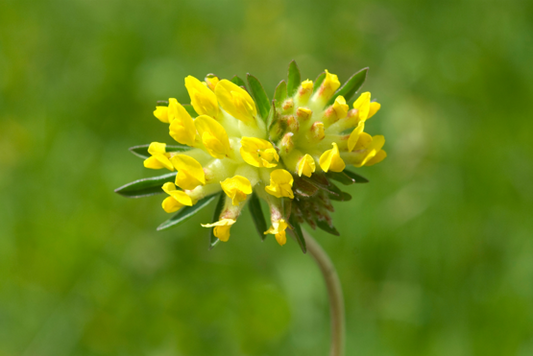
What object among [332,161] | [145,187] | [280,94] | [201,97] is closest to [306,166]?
[332,161]

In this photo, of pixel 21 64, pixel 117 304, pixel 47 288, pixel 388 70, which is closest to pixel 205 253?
pixel 117 304

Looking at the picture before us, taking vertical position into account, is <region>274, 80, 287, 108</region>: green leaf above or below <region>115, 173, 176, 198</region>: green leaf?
above

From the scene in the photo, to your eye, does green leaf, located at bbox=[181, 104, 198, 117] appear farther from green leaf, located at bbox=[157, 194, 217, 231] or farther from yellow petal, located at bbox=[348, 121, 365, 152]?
yellow petal, located at bbox=[348, 121, 365, 152]

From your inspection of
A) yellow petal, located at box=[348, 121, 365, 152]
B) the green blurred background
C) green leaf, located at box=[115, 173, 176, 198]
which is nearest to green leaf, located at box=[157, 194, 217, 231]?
green leaf, located at box=[115, 173, 176, 198]

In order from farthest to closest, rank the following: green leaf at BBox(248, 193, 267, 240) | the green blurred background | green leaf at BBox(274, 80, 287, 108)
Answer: the green blurred background, green leaf at BBox(248, 193, 267, 240), green leaf at BBox(274, 80, 287, 108)

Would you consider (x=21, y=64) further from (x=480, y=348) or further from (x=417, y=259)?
(x=480, y=348)

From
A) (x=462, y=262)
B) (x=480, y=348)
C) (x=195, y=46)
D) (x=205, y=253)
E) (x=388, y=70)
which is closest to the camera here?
(x=480, y=348)
